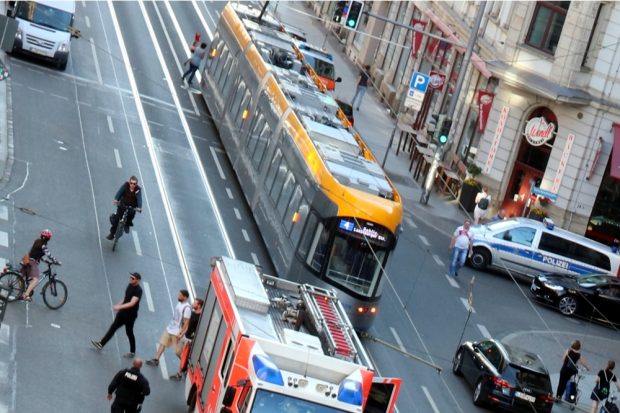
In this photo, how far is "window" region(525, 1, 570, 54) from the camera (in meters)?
48.3

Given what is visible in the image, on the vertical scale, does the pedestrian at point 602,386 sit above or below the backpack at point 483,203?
below

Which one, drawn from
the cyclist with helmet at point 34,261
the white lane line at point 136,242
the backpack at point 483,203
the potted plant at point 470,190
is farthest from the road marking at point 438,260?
the cyclist with helmet at point 34,261

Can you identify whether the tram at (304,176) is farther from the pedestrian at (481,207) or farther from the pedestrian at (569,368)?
the pedestrian at (481,207)

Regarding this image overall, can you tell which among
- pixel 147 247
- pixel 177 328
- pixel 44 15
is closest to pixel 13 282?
pixel 177 328

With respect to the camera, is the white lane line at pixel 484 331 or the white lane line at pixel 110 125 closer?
the white lane line at pixel 484 331

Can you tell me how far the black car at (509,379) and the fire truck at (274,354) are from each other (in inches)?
269

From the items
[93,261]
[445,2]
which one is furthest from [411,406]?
[445,2]

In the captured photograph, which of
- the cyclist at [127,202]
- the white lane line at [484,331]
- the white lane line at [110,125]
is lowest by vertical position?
the white lane line at [484,331]

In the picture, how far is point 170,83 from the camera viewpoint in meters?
49.6

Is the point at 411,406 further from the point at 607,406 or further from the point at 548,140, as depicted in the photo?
the point at 548,140

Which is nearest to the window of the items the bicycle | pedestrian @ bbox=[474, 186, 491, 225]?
pedestrian @ bbox=[474, 186, 491, 225]

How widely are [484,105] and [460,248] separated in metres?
13.0

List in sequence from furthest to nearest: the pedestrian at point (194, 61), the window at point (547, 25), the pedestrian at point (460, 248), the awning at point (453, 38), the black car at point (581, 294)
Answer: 1. the awning at point (453, 38)
2. the pedestrian at point (194, 61)
3. the window at point (547, 25)
4. the black car at point (581, 294)
5. the pedestrian at point (460, 248)

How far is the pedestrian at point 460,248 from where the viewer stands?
38.6 meters
